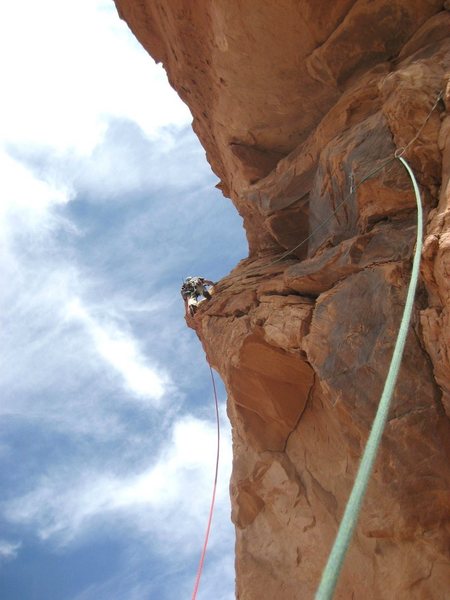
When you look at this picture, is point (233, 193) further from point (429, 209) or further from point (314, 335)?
point (429, 209)

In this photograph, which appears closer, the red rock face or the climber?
the red rock face

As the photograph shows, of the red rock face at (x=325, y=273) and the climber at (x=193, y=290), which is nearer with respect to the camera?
Answer: the red rock face at (x=325, y=273)

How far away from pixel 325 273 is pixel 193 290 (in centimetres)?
392

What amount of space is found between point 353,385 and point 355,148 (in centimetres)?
295

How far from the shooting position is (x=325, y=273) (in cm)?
723

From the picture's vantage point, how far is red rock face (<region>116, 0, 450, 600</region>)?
19.0 feet

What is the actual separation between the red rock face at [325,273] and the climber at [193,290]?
0.49 metres

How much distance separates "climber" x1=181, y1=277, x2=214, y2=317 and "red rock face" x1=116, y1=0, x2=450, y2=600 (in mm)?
486

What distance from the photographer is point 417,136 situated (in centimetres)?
596

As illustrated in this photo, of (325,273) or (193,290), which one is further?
(193,290)

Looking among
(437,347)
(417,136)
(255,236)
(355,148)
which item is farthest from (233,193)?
(437,347)

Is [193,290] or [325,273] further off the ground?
[193,290]

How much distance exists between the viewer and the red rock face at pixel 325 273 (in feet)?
19.0

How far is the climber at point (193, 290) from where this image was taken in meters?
10.4
